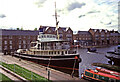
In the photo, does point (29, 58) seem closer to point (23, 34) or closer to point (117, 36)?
point (23, 34)

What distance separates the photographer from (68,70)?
20875 millimetres

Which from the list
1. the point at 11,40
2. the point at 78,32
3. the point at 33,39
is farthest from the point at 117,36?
the point at 11,40

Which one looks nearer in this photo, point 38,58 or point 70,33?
point 38,58

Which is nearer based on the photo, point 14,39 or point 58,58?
point 58,58

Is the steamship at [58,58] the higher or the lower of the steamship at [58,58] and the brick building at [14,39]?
A: the lower

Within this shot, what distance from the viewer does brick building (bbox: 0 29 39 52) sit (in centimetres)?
5356

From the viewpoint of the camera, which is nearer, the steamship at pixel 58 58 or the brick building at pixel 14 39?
the steamship at pixel 58 58

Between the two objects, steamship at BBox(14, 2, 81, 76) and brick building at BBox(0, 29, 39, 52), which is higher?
brick building at BBox(0, 29, 39, 52)

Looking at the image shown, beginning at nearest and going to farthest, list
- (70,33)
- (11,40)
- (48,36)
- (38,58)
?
(38,58) < (48,36) < (11,40) < (70,33)

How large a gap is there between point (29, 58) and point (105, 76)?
16.5 metres

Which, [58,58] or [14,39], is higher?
[14,39]

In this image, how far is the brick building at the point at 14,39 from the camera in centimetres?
5356

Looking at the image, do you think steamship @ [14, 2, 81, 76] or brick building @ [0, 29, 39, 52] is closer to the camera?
steamship @ [14, 2, 81, 76]

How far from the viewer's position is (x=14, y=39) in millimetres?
55719
